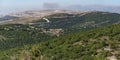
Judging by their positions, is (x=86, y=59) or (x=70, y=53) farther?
(x=70, y=53)

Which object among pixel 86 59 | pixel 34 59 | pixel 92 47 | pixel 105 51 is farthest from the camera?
pixel 92 47

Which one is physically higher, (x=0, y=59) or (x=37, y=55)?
(x=37, y=55)

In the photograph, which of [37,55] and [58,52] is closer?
[37,55]

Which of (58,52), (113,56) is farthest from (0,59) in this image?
(113,56)

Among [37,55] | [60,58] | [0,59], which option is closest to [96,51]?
[60,58]

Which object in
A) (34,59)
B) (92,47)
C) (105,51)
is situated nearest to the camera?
(34,59)

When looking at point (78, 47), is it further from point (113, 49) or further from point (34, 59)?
point (34, 59)

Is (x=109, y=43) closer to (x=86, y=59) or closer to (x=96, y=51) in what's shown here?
(x=96, y=51)

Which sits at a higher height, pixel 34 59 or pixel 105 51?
pixel 34 59

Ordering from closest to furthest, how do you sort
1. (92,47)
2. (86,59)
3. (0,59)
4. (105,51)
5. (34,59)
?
(34,59), (86,59), (105,51), (92,47), (0,59)
